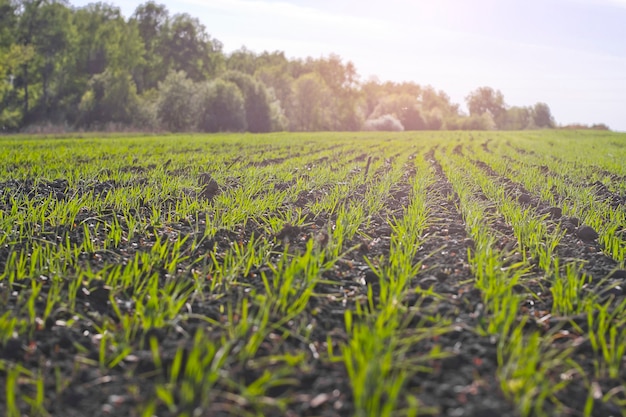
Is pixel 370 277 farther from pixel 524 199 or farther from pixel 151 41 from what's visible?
pixel 151 41

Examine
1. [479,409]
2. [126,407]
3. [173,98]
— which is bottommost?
[126,407]

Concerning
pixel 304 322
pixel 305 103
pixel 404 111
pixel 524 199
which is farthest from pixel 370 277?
pixel 404 111

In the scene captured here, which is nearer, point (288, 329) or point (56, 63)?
point (288, 329)

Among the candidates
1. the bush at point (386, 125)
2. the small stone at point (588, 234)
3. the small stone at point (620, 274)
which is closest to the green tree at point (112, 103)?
→ the bush at point (386, 125)

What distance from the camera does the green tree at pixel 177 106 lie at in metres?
36.7

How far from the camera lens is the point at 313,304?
2729mm

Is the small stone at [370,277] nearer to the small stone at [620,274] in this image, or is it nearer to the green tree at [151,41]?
the small stone at [620,274]

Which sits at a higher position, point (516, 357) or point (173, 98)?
point (173, 98)

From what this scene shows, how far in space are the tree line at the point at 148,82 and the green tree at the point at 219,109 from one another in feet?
0.22

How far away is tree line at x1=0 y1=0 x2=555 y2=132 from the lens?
36.9 meters

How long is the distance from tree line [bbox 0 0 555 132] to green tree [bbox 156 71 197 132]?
68 mm

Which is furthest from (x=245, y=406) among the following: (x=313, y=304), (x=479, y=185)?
(x=479, y=185)

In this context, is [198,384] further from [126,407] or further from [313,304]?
[313,304]

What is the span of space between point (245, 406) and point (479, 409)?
2.50ft
